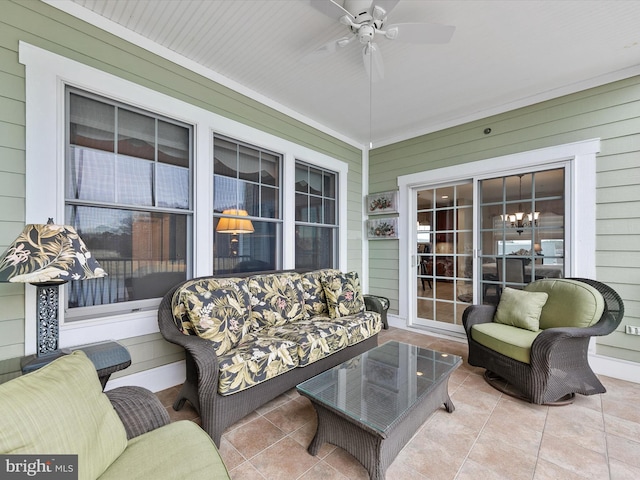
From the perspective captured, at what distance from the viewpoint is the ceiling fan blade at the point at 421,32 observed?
199 centimetres

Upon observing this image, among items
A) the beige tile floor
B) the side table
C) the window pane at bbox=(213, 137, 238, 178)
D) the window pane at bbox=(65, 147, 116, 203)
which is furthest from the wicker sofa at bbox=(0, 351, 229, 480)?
the window pane at bbox=(213, 137, 238, 178)

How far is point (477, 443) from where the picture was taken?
189 cm

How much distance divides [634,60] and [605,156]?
87 cm

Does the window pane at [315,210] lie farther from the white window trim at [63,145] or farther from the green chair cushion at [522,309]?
the green chair cushion at [522,309]

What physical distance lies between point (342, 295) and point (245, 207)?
4.93 feet

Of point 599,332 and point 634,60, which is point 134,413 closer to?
point 599,332

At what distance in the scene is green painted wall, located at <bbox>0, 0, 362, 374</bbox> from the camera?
6.31ft

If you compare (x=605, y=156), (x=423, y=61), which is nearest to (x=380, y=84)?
(x=423, y=61)

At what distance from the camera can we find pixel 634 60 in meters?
2.73

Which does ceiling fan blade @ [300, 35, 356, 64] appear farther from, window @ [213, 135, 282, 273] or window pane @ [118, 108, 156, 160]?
window pane @ [118, 108, 156, 160]

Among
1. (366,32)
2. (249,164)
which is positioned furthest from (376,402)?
(249,164)

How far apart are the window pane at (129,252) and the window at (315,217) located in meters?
1.59

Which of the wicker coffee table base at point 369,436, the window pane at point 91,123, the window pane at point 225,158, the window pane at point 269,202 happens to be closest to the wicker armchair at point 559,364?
the wicker coffee table base at point 369,436

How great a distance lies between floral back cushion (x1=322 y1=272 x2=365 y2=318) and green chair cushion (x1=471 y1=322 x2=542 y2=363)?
122 cm
